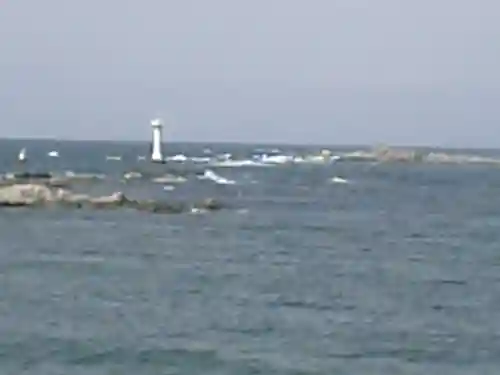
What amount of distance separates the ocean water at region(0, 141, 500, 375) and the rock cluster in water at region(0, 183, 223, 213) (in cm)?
139

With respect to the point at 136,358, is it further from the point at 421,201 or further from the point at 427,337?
the point at 421,201

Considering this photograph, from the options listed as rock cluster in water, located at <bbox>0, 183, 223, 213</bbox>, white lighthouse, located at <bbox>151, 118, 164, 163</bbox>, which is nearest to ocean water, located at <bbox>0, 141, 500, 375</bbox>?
rock cluster in water, located at <bbox>0, 183, 223, 213</bbox>

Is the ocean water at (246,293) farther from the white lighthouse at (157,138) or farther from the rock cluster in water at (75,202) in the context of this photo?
the white lighthouse at (157,138)

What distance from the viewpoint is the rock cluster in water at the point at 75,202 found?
215 ft

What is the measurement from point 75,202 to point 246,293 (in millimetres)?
33155

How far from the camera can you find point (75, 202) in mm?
66500

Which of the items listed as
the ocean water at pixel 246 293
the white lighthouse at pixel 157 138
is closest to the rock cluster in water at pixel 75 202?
the ocean water at pixel 246 293

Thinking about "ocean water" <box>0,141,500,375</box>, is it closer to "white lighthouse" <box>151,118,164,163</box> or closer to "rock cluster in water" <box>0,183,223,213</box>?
"rock cluster in water" <box>0,183,223,213</box>

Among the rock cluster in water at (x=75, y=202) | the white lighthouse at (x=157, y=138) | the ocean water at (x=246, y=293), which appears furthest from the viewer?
the white lighthouse at (x=157, y=138)

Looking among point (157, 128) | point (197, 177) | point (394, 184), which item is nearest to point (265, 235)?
point (197, 177)

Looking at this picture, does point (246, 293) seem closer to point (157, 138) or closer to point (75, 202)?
point (75, 202)

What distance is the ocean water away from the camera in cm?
2530

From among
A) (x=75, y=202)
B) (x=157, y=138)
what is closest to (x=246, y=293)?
(x=75, y=202)

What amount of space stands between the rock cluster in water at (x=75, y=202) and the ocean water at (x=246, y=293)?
139 centimetres
